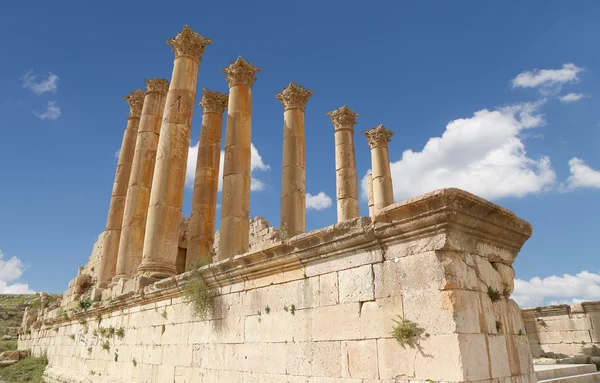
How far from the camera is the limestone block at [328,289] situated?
231 inches

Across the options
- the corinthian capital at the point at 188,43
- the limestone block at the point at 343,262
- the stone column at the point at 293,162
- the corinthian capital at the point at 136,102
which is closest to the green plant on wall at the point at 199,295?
the limestone block at the point at 343,262

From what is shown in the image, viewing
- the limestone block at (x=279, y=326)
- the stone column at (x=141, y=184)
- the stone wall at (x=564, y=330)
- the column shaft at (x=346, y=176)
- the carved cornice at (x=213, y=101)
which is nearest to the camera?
the limestone block at (x=279, y=326)

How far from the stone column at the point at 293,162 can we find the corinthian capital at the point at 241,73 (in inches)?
84.9

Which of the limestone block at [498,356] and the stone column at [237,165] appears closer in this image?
the limestone block at [498,356]

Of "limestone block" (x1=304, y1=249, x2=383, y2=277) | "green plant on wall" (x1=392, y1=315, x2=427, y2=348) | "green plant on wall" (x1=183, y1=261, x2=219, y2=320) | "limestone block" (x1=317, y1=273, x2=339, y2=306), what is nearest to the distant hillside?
"green plant on wall" (x1=183, y1=261, x2=219, y2=320)

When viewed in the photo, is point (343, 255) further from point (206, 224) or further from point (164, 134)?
point (206, 224)

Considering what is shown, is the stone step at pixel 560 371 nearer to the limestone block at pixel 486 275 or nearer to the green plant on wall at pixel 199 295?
the limestone block at pixel 486 275

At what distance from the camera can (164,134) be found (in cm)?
1414

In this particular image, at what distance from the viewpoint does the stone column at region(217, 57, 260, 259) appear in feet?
48.2

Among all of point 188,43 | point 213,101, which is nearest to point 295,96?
point 213,101

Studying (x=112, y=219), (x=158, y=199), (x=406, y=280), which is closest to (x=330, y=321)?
(x=406, y=280)

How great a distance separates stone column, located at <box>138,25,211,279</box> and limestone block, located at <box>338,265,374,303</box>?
8.07 metres

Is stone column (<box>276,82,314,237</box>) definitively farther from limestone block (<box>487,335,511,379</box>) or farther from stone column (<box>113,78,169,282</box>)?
limestone block (<box>487,335,511,379</box>)

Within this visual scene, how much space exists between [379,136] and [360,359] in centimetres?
1765
